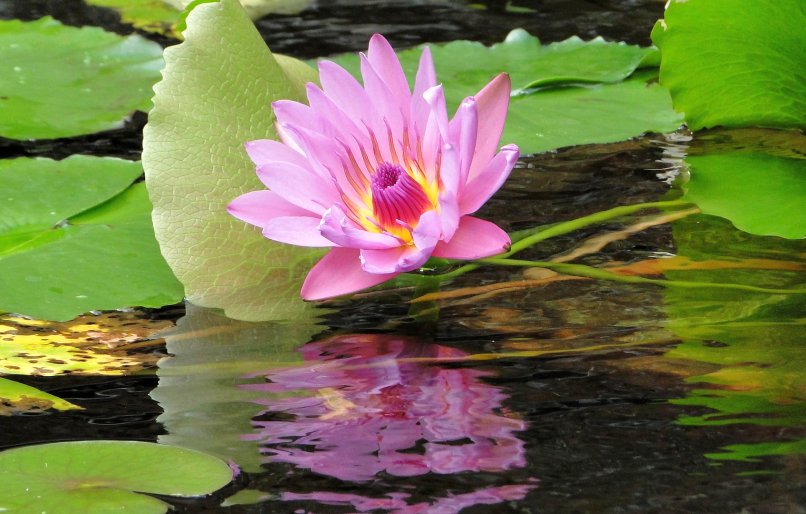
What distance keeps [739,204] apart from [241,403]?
512 millimetres

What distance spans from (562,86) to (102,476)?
38.8 inches

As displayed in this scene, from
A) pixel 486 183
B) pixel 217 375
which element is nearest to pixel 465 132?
pixel 486 183

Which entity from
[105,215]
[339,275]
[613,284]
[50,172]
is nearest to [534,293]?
[613,284]

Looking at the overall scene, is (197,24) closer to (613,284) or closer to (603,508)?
(613,284)

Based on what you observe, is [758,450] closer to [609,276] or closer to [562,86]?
[609,276]

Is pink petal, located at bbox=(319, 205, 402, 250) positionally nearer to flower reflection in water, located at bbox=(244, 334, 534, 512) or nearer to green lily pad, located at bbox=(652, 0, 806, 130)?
flower reflection in water, located at bbox=(244, 334, 534, 512)

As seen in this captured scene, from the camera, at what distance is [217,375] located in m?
0.78

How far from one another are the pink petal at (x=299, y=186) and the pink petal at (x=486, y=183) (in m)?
0.10

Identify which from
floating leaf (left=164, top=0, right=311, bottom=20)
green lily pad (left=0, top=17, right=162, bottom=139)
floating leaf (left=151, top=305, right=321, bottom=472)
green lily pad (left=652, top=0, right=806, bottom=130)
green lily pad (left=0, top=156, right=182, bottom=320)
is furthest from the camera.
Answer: floating leaf (left=164, top=0, right=311, bottom=20)

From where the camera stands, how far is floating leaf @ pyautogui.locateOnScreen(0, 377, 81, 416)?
0.75 metres

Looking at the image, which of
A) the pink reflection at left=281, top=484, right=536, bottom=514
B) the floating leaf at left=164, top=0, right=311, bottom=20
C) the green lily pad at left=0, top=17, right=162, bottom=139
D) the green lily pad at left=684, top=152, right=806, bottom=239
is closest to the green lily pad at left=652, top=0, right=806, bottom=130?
the green lily pad at left=684, top=152, right=806, bottom=239

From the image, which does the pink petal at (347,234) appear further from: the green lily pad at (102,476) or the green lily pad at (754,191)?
the green lily pad at (754,191)

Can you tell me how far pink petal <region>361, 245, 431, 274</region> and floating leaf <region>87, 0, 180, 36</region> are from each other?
1.30 m

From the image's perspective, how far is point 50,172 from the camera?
1.16 metres
